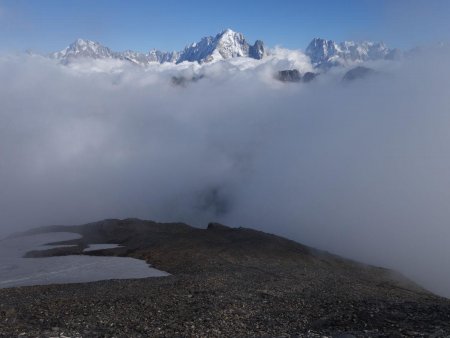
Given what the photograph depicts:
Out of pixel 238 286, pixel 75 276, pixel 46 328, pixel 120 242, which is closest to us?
pixel 46 328

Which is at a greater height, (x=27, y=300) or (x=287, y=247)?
(x=287, y=247)

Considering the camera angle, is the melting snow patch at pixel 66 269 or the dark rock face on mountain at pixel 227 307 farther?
the melting snow patch at pixel 66 269

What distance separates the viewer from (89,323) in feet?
94.0

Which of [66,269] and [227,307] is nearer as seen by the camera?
[227,307]

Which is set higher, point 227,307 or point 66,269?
point 227,307

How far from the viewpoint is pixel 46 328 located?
1079 inches

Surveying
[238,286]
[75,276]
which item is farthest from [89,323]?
[75,276]

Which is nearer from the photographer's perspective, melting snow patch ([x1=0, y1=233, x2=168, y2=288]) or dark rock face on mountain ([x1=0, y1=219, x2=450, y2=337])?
dark rock face on mountain ([x1=0, y1=219, x2=450, y2=337])

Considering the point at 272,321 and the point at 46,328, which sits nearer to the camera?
the point at 46,328

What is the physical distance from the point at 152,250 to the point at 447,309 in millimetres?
52736

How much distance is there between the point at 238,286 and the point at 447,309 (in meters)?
17.7

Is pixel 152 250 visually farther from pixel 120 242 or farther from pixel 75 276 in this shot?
pixel 75 276

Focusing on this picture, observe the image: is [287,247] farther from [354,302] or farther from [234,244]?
[354,302]

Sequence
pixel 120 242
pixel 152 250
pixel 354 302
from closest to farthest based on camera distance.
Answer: pixel 354 302 → pixel 152 250 → pixel 120 242
